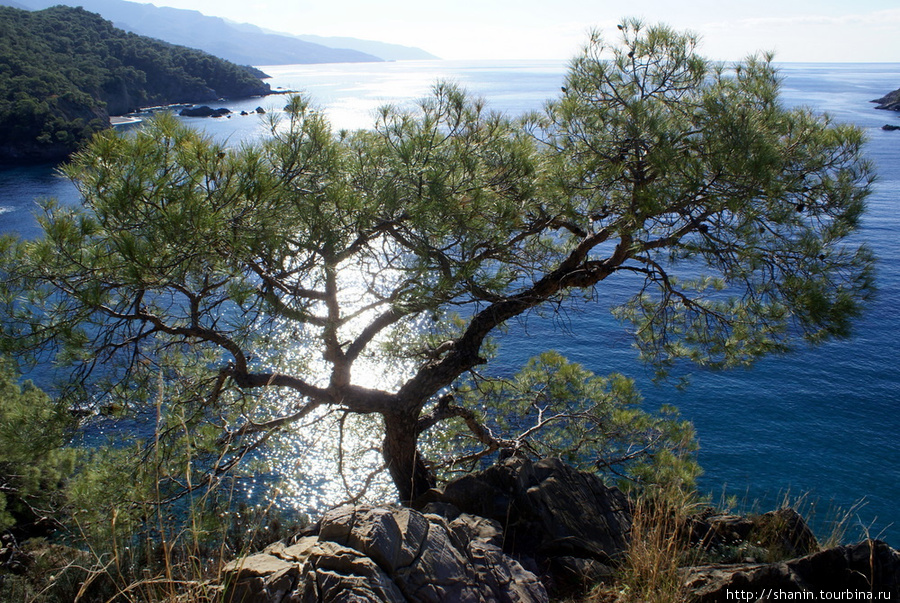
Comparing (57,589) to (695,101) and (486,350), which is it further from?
(695,101)

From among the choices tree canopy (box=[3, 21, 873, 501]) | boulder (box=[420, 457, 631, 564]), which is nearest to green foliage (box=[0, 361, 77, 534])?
tree canopy (box=[3, 21, 873, 501])

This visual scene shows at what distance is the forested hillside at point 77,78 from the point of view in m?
38.3

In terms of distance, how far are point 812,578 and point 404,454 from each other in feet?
10.8

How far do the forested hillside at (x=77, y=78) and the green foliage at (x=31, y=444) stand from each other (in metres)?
16.0

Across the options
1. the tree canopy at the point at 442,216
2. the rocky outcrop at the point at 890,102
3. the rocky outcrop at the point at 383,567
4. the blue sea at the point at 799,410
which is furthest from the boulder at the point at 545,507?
the rocky outcrop at the point at 890,102

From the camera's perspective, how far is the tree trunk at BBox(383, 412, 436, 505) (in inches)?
208

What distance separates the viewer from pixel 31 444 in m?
4.30

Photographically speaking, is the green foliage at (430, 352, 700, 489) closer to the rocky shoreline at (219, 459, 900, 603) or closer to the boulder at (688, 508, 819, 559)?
the boulder at (688, 508, 819, 559)

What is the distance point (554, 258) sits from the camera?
6039mm

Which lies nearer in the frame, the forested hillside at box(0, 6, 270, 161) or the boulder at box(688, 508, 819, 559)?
the boulder at box(688, 508, 819, 559)

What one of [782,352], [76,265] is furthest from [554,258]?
[76,265]

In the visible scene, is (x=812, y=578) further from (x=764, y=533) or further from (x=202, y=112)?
(x=202, y=112)

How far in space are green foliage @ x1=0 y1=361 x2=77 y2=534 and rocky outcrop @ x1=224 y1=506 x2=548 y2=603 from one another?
2.46 m

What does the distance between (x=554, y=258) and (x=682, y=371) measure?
41.7 feet
